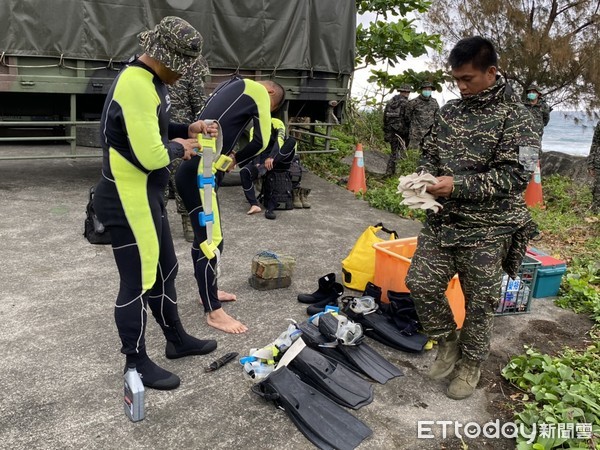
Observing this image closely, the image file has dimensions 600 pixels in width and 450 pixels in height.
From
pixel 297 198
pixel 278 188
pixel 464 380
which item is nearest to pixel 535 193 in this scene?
pixel 297 198

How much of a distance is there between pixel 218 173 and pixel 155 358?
1387mm

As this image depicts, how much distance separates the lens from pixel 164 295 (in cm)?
310

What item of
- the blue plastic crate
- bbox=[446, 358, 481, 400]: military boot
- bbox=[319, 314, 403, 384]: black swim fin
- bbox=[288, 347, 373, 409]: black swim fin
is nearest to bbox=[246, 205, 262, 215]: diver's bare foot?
the blue plastic crate

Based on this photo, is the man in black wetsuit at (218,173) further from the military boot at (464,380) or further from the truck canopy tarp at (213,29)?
the truck canopy tarp at (213,29)

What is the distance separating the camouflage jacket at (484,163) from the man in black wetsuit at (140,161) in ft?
4.96

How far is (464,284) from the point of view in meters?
3.21

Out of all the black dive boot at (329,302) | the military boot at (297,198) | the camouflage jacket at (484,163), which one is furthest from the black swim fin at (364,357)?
the military boot at (297,198)

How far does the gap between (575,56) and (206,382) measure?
40.6 feet

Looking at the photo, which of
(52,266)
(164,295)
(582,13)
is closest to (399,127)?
(582,13)

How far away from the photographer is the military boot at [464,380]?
3170 millimetres

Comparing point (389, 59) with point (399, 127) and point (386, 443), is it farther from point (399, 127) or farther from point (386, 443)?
point (386, 443)

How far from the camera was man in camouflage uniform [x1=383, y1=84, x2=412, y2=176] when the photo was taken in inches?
408

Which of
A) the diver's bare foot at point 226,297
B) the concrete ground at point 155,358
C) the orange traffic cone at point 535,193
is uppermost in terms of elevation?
the orange traffic cone at point 535,193

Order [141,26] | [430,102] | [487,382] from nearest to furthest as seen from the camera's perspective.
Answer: [487,382] → [141,26] → [430,102]
